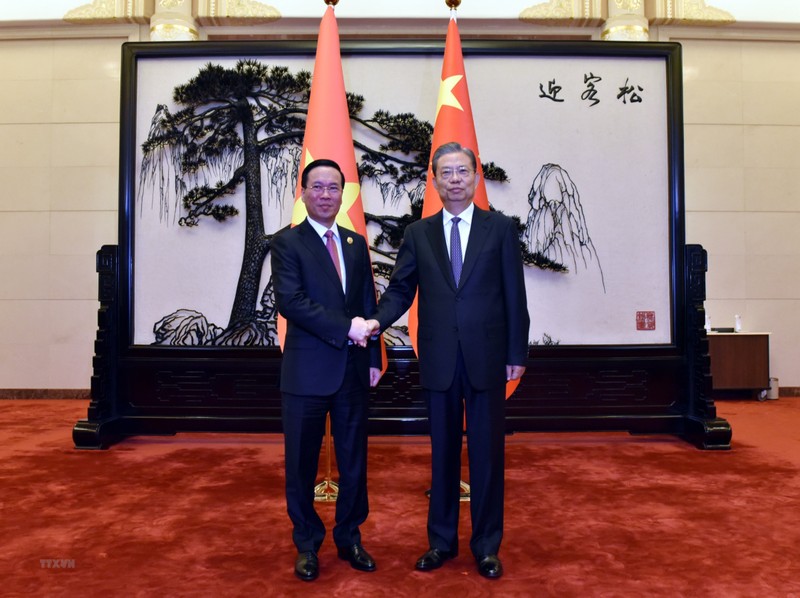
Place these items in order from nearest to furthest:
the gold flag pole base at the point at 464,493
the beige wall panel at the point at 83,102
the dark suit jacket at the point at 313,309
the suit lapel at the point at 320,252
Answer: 1. the dark suit jacket at the point at 313,309
2. the suit lapel at the point at 320,252
3. the gold flag pole base at the point at 464,493
4. the beige wall panel at the point at 83,102

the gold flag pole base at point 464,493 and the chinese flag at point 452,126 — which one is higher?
the chinese flag at point 452,126

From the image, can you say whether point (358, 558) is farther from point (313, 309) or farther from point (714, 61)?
point (714, 61)

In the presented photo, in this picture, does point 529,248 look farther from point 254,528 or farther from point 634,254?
point 254,528

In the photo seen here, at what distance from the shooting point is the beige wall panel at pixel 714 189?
625cm

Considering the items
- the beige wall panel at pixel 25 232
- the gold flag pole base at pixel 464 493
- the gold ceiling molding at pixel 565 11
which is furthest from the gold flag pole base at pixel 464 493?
the beige wall panel at pixel 25 232

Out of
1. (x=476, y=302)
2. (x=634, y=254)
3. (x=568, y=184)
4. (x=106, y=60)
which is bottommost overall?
(x=476, y=302)

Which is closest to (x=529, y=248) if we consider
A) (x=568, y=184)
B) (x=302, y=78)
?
(x=568, y=184)

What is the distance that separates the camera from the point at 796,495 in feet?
9.62

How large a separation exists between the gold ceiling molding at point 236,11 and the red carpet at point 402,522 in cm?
423

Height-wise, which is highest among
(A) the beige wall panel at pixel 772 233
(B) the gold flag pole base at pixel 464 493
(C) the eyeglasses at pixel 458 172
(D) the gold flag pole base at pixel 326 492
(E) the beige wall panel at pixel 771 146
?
(E) the beige wall panel at pixel 771 146

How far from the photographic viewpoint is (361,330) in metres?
2.00

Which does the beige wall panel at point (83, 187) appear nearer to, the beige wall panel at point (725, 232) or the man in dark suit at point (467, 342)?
the man in dark suit at point (467, 342)

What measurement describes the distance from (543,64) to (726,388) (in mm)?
3543

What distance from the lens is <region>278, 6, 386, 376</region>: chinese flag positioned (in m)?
3.20
